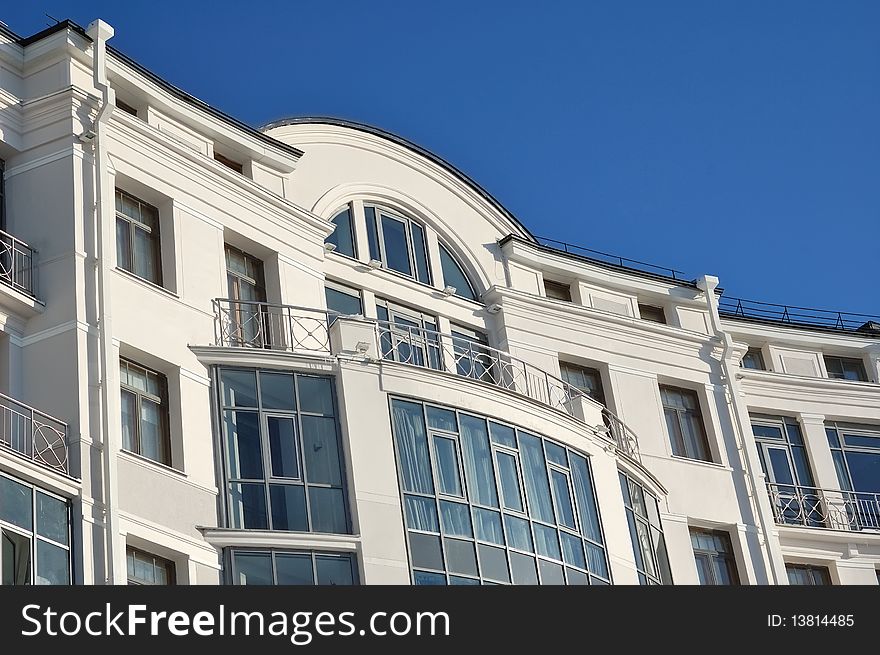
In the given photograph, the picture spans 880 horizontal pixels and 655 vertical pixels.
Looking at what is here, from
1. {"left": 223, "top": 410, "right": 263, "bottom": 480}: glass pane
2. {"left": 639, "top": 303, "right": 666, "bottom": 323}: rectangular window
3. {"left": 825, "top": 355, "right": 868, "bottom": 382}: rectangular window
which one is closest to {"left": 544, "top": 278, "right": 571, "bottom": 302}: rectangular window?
{"left": 639, "top": 303, "right": 666, "bottom": 323}: rectangular window

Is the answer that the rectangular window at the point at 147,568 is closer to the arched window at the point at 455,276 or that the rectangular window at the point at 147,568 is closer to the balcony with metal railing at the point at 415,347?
the balcony with metal railing at the point at 415,347

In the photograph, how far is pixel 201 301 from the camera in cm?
2788

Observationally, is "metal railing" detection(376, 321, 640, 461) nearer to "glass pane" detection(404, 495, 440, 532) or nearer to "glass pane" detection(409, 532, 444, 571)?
"glass pane" detection(404, 495, 440, 532)

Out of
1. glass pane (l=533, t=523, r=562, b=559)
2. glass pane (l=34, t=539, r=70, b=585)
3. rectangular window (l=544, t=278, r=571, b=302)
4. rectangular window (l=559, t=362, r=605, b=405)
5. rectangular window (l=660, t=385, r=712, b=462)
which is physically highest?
rectangular window (l=544, t=278, r=571, b=302)

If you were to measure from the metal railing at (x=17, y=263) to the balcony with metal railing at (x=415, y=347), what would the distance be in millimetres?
3294

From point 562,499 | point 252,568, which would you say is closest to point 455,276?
point 562,499

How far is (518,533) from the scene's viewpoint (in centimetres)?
2744

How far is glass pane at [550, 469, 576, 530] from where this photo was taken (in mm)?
28312

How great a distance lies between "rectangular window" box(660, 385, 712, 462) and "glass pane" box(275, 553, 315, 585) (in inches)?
450

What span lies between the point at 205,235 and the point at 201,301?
4.51 feet

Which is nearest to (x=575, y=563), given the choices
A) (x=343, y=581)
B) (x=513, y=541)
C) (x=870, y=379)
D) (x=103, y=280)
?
(x=513, y=541)

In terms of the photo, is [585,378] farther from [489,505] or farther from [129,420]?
[129,420]

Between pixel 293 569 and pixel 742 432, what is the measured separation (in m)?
13.2

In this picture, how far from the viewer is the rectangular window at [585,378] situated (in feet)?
113
